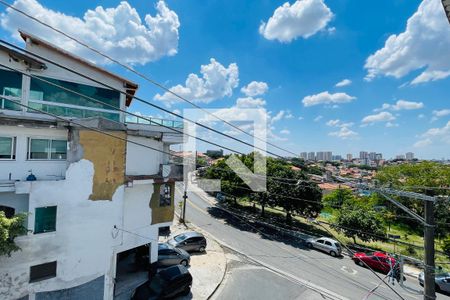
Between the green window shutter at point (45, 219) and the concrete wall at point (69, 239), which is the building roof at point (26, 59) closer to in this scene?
the concrete wall at point (69, 239)

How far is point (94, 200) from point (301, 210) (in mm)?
20389

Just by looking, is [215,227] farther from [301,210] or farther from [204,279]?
[204,279]

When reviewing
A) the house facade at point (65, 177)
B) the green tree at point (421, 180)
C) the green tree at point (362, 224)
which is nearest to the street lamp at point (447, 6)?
the house facade at point (65, 177)

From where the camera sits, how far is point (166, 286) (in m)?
11.9

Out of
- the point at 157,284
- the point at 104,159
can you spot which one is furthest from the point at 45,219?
the point at 157,284

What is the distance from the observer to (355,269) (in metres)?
18.9

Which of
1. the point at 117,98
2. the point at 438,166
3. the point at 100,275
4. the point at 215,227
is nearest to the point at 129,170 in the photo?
the point at 117,98

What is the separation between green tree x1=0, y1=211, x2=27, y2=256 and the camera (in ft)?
25.8

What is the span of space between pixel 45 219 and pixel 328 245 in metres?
20.5

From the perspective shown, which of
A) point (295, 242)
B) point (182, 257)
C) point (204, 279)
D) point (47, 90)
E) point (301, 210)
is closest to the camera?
point (47, 90)

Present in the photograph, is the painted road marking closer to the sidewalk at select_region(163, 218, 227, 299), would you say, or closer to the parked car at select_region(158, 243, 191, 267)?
the sidewalk at select_region(163, 218, 227, 299)

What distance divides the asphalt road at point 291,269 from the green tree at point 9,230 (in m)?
9.43

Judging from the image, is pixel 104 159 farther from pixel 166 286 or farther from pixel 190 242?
pixel 190 242

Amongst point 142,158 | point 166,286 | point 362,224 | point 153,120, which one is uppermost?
point 153,120
